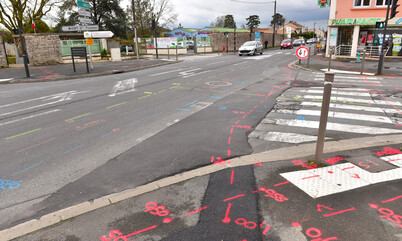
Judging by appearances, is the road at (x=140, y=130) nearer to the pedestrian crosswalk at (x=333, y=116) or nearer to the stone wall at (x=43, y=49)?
the pedestrian crosswalk at (x=333, y=116)

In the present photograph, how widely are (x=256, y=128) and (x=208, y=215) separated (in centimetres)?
403

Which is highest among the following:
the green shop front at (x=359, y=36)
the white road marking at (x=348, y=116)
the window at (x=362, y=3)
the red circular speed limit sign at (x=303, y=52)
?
the window at (x=362, y=3)

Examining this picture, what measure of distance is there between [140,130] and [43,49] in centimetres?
2240

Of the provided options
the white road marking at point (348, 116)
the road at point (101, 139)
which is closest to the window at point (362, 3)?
the road at point (101, 139)

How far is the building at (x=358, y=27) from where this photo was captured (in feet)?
82.7

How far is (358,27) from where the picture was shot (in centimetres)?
2603

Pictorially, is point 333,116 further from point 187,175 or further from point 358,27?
point 358,27

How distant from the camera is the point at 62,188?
4410mm

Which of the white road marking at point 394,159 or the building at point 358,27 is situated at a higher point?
the building at point 358,27

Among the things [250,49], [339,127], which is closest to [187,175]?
[339,127]

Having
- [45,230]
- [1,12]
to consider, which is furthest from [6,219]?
[1,12]

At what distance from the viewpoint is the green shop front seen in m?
25.7

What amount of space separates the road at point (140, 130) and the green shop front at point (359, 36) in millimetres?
15527

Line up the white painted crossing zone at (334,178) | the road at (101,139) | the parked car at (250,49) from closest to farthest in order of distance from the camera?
the white painted crossing zone at (334,178), the road at (101,139), the parked car at (250,49)
